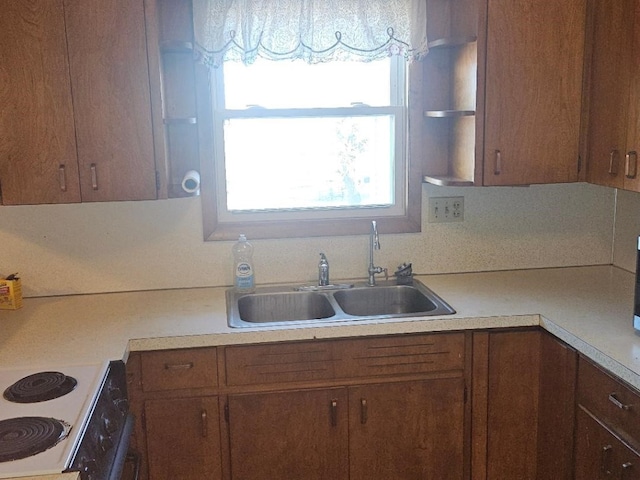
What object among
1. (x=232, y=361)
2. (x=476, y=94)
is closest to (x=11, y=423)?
(x=232, y=361)

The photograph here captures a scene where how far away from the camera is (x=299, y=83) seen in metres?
2.65

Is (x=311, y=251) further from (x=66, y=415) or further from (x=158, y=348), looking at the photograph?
(x=66, y=415)

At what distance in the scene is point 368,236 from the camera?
2756 mm

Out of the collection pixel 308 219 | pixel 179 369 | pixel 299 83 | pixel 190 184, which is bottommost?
pixel 179 369

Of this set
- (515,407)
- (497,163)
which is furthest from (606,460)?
(497,163)

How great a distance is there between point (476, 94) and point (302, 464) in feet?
4.70

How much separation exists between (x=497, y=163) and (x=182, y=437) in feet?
4.80

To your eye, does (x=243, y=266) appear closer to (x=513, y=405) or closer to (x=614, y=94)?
(x=513, y=405)

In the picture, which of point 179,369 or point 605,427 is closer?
point 605,427

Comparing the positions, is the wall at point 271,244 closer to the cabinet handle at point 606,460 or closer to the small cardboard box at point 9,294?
the small cardboard box at point 9,294

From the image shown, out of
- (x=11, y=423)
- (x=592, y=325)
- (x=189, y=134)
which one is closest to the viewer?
(x=11, y=423)

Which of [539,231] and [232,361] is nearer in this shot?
[232,361]

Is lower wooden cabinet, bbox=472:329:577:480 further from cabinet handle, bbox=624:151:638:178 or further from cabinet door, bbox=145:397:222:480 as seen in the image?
cabinet door, bbox=145:397:222:480

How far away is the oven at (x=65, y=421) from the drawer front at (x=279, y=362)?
396mm
